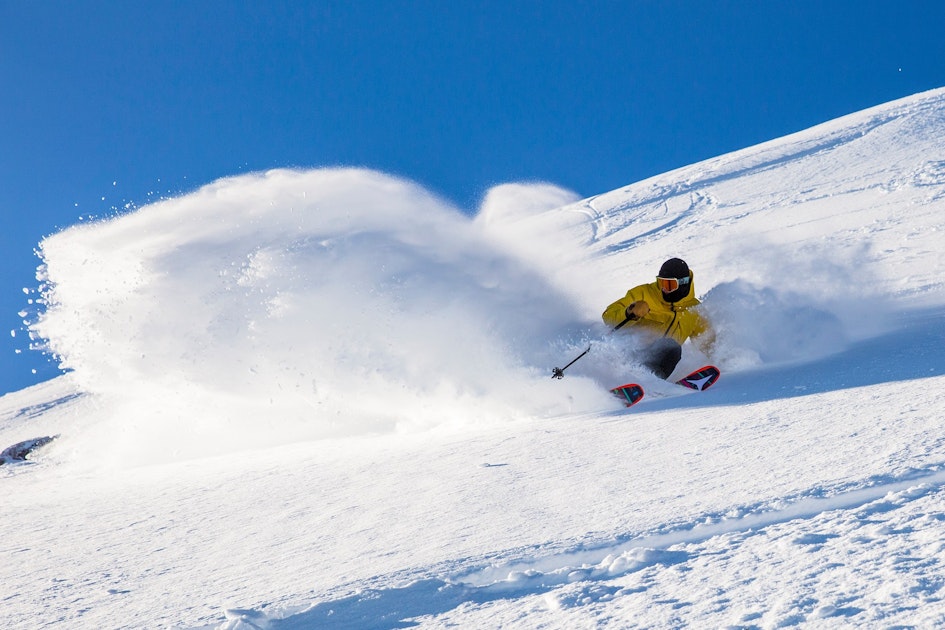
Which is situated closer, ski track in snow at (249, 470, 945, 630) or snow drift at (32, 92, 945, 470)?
ski track in snow at (249, 470, 945, 630)

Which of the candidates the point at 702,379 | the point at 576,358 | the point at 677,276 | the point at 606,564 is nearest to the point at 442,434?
the point at 576,358

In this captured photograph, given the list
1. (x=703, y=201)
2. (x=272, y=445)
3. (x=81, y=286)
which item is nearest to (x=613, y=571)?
(x=272, y=445)

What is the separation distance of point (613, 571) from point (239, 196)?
8684 millimetres

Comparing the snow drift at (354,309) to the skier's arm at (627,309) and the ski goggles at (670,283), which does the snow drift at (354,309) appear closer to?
the skier's arm at (627,309)

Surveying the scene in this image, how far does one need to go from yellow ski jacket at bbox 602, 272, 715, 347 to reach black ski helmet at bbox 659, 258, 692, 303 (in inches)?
1.6

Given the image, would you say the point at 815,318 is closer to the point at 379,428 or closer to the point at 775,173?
the point at 379,428

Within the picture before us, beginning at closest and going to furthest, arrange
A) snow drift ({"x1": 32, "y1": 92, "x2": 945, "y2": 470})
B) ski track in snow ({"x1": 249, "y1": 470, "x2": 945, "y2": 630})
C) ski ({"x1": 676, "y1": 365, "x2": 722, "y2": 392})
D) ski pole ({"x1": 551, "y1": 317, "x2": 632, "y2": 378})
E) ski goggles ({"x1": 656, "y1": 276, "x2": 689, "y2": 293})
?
ski track in snow ({"x1": 249, "y1": 470, "x2": 945, "y2": 630}) → ski ({"x1": 676, "y1": 365, "x2": 722, "y2": 392}) → ski pole ({"x1": 551, "y1": 317, "x2": 632, "y2": 378}) → ski goggles ({"x1": 656, "y1": 276, "x2": 689, "y2": 293}) → snow drift ({"x1": 32, "y1": 92, "x2": 945, "y2": 470})

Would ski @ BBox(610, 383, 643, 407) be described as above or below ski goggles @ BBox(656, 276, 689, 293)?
below

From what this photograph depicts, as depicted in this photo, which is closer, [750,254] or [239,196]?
[750,254]

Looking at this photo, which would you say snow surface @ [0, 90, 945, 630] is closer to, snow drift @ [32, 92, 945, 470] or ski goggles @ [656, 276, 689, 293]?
A: snow drift @ [32, 92, 945, 470]

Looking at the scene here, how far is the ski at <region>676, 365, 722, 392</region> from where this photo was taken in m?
4.87

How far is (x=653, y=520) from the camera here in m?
2.39

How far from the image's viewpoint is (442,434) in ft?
15.3

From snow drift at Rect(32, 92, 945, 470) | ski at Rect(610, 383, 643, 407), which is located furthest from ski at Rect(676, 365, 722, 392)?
ski at Rect(610, 383, 643, 407)
